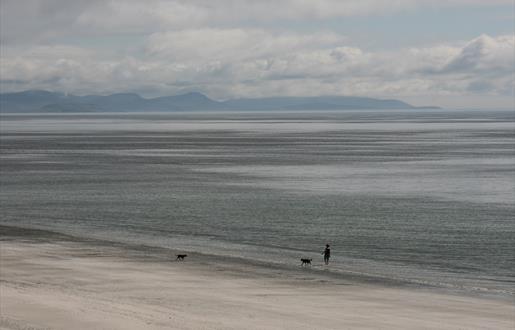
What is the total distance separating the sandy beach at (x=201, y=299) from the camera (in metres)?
28.5

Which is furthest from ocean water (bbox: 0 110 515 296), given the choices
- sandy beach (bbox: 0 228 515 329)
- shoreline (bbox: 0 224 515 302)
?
sandy beach (bbox: 0 228 515 329)

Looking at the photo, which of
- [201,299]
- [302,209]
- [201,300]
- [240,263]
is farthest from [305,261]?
[302,209]

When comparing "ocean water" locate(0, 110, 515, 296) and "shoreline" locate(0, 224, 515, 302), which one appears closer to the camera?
"shoreline" locate(0, 224, 515, 302)

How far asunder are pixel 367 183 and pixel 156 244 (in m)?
41.7

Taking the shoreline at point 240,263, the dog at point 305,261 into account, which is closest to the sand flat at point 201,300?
the shoreline at point 240,263

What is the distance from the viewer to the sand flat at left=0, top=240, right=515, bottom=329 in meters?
28.4

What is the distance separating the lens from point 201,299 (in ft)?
113

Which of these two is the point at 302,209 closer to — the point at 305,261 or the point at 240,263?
the point at 240,263

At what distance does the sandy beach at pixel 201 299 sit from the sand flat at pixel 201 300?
0.14 ft

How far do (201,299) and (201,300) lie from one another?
22 centimetres

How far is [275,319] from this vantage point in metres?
29.8

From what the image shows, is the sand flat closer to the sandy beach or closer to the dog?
the sandy beach

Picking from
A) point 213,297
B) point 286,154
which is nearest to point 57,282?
point 213,297

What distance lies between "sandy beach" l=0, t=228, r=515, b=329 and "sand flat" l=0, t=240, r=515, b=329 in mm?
43
